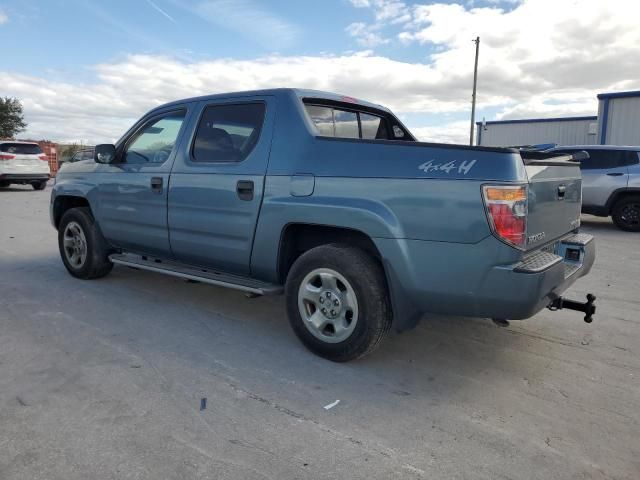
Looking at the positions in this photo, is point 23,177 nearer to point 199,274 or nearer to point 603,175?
point 199,274

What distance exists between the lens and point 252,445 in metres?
2.58

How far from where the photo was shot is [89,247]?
5.51 m

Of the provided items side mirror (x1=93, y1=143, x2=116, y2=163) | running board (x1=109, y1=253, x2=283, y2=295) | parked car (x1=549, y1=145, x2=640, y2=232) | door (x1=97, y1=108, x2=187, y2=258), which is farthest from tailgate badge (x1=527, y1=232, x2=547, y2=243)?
parked car (x1=549, y1=145, x2=640, y2=232)

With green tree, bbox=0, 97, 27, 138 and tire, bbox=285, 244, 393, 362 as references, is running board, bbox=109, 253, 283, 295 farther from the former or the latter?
green tree, bbox=0, 97, 27, 138

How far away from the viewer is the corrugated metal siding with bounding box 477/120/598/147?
25516 mm

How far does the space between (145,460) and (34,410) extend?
0.88 m

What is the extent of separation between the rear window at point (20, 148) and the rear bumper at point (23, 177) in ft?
2.50

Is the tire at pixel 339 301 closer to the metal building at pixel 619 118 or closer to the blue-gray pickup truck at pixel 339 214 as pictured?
the blue-gray pickup truck at pixel 339 214

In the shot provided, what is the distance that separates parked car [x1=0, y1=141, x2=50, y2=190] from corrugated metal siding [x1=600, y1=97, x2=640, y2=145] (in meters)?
21.3

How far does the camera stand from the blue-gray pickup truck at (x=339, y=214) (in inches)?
116

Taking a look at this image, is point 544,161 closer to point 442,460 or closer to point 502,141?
point 442,460

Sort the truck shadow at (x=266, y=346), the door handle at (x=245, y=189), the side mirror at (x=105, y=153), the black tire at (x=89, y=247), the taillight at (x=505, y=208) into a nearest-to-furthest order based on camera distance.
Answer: the taillight at (x=505, y=208)
the truck shadow at (x=266, y=346)
the door handle at (x=245, y=189)
the side mirror at (x=105, y=153)
the black tire at (x=89, y=247)

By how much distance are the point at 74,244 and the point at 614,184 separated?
32.0ft

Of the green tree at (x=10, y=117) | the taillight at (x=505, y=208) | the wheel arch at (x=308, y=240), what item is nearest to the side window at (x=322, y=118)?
the wheel arch at (x=308, y=240)
